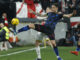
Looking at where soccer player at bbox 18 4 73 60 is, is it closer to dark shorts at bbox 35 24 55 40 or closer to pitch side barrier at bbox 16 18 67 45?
dark shorts at bbox 35 24 55 40

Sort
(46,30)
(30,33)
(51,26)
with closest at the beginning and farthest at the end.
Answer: (46,30) < (51,26) < (30,33)

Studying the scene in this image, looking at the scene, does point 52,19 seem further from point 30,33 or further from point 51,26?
point 30,33

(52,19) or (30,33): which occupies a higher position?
(52,19)

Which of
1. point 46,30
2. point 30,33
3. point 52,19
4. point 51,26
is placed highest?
point 52,19

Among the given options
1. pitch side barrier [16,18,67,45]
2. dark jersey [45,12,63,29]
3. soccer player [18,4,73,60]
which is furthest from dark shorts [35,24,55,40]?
pitch side barrier [16,18,67,45]

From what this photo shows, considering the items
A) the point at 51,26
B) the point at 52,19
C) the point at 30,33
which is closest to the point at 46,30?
the point at 51,26

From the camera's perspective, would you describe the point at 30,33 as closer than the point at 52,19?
No

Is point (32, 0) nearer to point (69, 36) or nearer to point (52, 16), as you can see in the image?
point (69, 36)

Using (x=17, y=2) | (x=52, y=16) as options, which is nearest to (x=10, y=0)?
(x=17, y=2)

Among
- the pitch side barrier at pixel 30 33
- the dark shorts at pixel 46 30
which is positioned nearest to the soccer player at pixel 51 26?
the dark shorts at pixel 46 30

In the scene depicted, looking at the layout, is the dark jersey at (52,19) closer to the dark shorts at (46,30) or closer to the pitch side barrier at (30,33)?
the dark shorts at (46,30)

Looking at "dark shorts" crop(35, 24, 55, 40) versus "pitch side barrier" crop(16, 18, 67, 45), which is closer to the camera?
"dark shorts" crop(35, 24, 55, 40)

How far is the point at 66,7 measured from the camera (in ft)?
73.8

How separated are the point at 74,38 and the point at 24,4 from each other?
4709 millimetres
